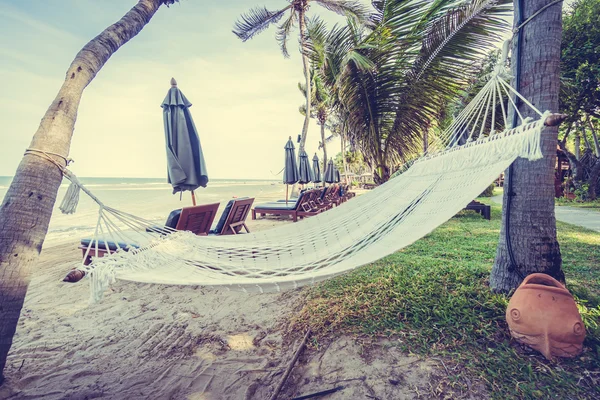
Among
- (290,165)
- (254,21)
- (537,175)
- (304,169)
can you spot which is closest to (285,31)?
(254,21)

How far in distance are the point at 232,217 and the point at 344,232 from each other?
232 centimetres

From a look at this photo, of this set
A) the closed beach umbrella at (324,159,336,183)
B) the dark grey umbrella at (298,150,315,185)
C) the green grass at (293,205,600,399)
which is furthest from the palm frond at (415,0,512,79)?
the closed beach umbrella at (324,159,336,183)

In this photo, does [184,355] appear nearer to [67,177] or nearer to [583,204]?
[67,177]

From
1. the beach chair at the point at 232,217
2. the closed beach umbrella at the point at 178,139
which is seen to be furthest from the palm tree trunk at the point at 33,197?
the beach chair at the point at 232,217

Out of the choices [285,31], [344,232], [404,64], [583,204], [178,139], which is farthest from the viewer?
[285,31]

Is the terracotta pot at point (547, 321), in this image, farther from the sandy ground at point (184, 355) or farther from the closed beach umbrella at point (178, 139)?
the closed beach umbrella at point (178, 139)

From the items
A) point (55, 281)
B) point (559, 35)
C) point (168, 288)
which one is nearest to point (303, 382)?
point (168, 288)

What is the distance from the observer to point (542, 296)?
1.24 metres

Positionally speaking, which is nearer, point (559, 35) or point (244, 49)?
→ point (559, 35)

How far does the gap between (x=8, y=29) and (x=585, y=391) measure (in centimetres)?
791

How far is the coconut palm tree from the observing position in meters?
2.97

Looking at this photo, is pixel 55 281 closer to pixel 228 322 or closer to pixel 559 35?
pixel 228 322

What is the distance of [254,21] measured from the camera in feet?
25.9

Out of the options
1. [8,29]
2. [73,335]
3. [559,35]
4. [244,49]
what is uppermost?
[244,49]
